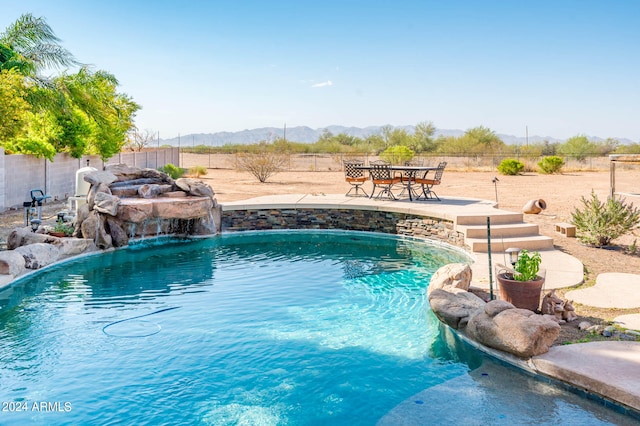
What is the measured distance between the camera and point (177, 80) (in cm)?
3334

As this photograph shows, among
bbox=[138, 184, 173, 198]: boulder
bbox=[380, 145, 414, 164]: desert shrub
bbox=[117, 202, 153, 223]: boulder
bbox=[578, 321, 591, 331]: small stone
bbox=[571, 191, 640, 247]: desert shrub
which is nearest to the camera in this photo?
bbox=[578, 321, 591, 331]: small stone

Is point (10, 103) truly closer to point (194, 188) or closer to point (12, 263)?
point (194, 188)

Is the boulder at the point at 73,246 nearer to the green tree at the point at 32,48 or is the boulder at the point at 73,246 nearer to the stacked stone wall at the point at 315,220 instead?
the stacked stone wall at the point at 315,220

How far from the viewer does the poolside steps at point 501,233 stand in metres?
9.07

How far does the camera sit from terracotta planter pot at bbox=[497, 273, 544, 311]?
18.1 ft

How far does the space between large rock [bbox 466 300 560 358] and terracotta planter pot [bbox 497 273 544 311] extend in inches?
21.7

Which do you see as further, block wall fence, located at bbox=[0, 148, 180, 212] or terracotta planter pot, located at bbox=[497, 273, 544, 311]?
block wall fence, located at bbox=[0, 148, 180, 212]

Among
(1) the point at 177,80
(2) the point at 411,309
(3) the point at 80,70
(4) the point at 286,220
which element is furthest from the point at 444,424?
(1) the point at 177,80

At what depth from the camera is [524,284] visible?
217 inches

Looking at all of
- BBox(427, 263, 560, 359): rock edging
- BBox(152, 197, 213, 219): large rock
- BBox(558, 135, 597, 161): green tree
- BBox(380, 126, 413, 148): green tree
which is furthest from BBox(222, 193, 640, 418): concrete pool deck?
BBox(380, 126, 413, 148): green tree

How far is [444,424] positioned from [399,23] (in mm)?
23394

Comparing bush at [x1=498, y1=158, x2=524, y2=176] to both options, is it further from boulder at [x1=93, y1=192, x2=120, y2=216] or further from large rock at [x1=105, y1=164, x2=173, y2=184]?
boulder at [x1=93, y1=192, x2=120, y2=216]

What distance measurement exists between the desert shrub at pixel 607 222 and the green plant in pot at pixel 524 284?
4236mm

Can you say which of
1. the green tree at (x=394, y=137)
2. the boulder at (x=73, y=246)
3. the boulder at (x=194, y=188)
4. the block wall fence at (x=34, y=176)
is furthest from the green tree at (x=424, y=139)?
the boulder at (x=73, y=246)
